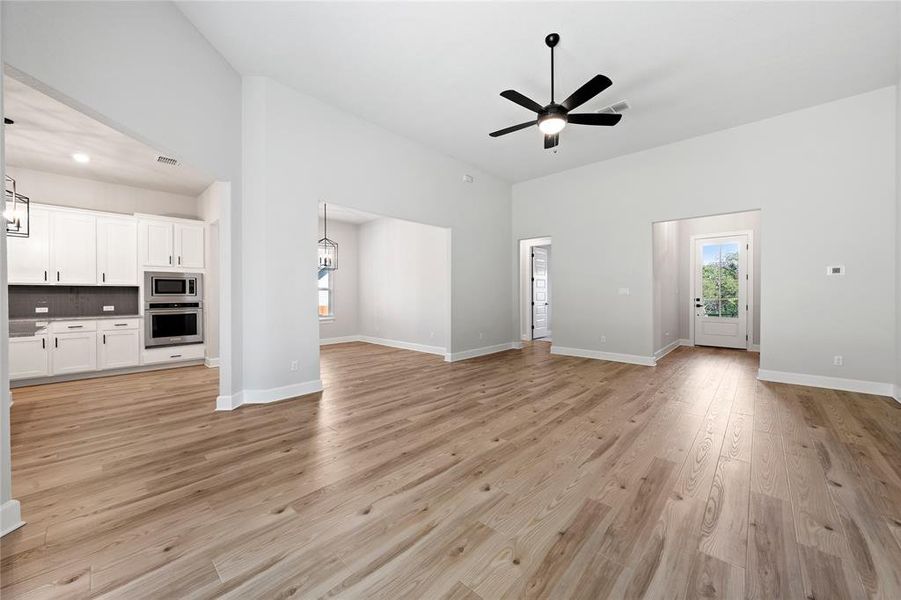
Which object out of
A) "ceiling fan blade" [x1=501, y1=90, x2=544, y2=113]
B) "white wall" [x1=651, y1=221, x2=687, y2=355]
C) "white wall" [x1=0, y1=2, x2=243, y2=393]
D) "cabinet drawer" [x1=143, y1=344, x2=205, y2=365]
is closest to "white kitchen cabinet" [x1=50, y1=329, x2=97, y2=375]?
"cabinet drawer" [x1=143, y1=344, x2=205, y2=365]

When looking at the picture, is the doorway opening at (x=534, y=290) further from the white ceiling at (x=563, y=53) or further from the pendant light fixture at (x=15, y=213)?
the pendant light fixture at (x=15, y=213)

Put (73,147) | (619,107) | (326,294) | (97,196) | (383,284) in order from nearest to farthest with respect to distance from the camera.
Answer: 1. (619,107)
2. (73,147)
3. (97,196)
4. (383,284)
5. (326,294)

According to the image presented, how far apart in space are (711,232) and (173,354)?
1069 cm

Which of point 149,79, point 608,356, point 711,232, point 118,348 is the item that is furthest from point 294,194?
point 711,232

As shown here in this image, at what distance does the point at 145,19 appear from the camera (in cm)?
Result: 255

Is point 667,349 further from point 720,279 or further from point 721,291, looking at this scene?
point 720,279

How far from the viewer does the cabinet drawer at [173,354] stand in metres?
5.41

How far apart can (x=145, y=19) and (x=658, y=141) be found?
6097mm

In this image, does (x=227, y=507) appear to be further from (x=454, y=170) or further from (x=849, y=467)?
(x=454, y=170)

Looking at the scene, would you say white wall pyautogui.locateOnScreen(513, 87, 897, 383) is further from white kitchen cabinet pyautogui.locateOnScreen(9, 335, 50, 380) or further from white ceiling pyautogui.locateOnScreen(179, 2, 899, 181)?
white kitchen cabinet pyautogui.locateOnScreen(9, 335, 50, 380)

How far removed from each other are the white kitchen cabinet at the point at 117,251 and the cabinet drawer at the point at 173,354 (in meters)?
1.12

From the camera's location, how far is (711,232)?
25.0 ft

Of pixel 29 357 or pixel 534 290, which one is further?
pixel 534 290

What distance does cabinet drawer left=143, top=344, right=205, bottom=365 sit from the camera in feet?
17.7
